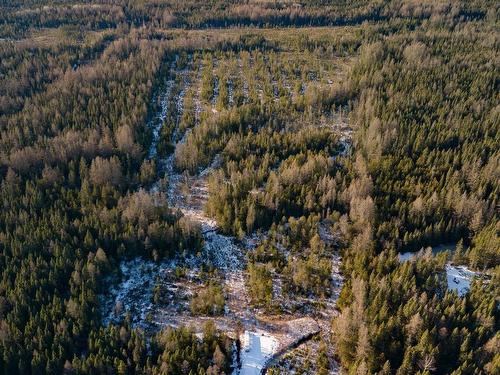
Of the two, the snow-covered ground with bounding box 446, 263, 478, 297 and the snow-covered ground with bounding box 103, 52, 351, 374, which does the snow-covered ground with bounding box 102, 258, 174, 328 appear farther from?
the snow-covered ground with bounding box 446, 263, 478, 297

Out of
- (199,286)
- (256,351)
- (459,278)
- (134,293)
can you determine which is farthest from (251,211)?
(459,278)

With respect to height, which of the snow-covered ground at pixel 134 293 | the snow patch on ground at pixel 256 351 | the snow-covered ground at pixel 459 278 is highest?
the snow-covered ground at pixel 459 278

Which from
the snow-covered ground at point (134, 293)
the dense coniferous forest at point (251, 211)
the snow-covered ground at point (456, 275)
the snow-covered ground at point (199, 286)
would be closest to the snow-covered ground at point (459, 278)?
the snow-covered ground at point (456, 275)

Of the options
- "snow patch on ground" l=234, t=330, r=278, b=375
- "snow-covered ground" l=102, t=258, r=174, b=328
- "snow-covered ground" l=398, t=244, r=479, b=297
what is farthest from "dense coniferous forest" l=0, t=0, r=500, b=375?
"snow-covered ground" l=398, t=244, r=479, b=297

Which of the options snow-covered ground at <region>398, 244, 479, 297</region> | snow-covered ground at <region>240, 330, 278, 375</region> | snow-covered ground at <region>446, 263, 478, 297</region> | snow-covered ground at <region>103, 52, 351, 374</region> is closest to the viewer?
snow-covered ground at <region>240, 330, 278, 375</region>

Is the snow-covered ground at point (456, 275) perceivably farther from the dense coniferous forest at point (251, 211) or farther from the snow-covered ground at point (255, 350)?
the snow-covered ground at point (255, 350)

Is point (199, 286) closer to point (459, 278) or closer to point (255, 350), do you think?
point (255, 350)
